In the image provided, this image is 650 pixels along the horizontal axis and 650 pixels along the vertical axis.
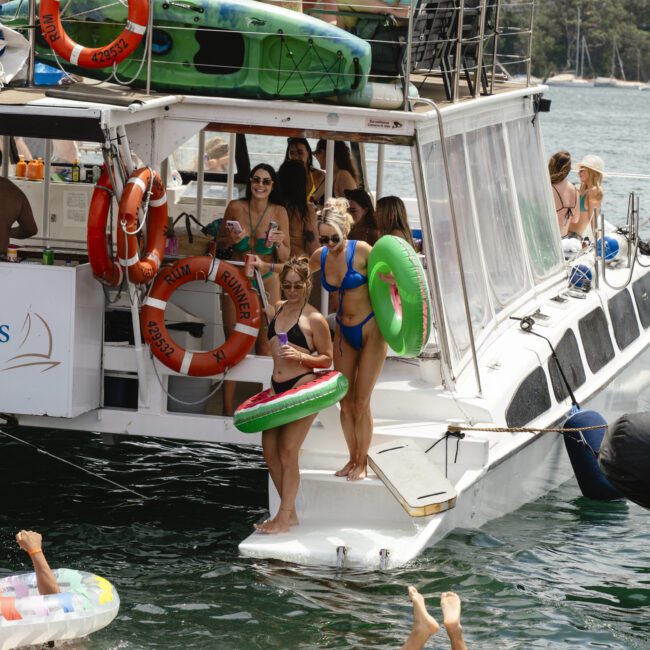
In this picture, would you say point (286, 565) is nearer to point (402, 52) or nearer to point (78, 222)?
point (402, 52)

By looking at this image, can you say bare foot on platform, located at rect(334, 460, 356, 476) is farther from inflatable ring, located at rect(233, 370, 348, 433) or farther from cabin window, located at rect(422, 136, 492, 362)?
cabin window, located at rect(422, 136, 492, 362)

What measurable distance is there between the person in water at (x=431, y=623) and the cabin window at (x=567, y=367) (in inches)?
179

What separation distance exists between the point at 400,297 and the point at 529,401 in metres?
2.09

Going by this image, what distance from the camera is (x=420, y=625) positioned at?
6504 mm

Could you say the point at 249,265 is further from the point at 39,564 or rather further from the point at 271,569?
the point at 39,564

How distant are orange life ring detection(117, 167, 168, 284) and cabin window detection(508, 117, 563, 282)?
445cm

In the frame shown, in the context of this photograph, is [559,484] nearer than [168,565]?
No

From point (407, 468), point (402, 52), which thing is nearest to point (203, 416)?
point (407, 468)

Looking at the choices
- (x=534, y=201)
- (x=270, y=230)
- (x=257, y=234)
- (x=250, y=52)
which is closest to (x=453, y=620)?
(x=270, y=230)

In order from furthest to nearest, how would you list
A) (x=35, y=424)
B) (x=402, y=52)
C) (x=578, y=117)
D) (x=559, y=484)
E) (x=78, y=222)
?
(x=578, y=117), (x=78, y=222), (x=559, y=484), (x=402, y=52), (x=35, y=424)

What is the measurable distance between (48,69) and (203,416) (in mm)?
2921

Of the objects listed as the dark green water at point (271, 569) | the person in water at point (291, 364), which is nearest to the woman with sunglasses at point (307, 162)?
the person in water at point (291, 364)

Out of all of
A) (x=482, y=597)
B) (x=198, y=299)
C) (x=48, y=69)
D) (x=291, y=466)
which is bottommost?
(x=482, y=597)

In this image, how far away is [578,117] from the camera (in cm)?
6438
